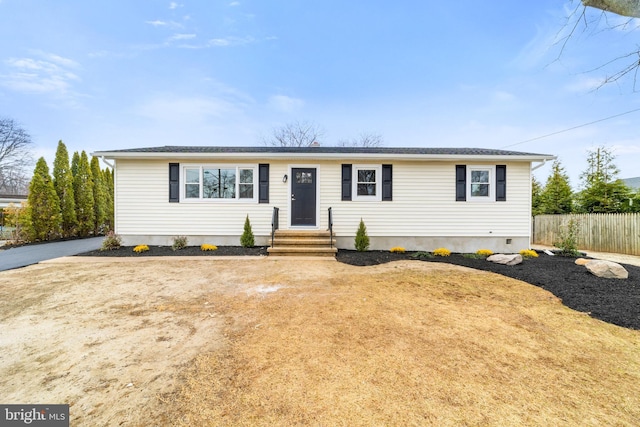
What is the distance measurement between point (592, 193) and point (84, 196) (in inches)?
878

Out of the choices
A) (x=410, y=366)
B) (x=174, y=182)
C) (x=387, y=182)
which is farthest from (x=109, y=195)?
(x=410, y=366)

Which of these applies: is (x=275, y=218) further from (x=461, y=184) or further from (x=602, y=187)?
(x=602, y=187)

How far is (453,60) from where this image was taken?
39.9 feet

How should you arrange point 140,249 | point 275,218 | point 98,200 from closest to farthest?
point 140,249
point 275,218
point 98,200

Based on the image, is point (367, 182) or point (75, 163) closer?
point (367, 182)

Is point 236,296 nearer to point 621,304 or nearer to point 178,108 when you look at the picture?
point 621,304

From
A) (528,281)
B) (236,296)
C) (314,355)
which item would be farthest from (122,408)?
(528,281)

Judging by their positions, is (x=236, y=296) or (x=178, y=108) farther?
(x=178, y=108)

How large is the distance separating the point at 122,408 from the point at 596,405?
3148 millimetres

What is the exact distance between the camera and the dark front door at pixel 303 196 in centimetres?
817

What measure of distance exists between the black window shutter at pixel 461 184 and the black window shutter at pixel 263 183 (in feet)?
20.6

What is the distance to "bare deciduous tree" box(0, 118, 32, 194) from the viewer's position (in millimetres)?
19094

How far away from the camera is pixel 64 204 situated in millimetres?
10234

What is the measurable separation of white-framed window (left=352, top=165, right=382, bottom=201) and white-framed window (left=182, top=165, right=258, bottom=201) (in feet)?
10.9
